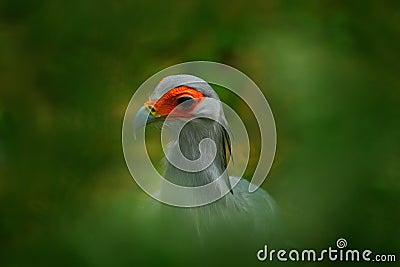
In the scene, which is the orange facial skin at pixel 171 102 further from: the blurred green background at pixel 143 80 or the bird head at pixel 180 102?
the blurred green background at pixel 143 80

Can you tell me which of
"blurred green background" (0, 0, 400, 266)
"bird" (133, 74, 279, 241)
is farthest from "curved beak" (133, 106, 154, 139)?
"blurred green background" (0, 0, 400, 266)

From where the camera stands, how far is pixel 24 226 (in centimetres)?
161

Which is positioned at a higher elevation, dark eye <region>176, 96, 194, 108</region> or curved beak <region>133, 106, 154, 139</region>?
dark eye <region>176, 96, 194, 108</region>

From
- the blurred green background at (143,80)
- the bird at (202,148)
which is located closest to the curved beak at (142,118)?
the bird at (202,148)

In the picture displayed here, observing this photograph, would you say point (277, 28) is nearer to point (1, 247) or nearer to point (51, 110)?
point (51, 110)

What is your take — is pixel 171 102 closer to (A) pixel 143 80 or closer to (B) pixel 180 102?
(B) pixel 180 102

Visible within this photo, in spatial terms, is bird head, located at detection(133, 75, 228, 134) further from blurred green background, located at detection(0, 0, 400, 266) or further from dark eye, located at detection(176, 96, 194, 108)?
blurred green background, located at detection(0, 0, 400, 266)

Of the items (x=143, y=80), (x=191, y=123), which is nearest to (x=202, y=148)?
(x=191, y=123)

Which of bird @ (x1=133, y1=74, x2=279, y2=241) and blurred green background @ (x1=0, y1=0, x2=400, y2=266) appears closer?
blurred green background @ (x1=0, y1=0, x2=400, y2=266)

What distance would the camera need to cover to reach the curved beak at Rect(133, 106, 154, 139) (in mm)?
1638

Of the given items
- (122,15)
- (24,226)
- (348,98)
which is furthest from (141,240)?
(122,15)

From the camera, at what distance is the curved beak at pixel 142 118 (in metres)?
1.64

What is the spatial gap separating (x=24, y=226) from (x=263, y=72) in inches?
28.9

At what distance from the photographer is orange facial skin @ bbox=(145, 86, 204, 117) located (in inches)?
64.5
